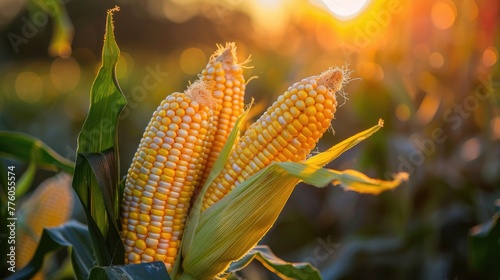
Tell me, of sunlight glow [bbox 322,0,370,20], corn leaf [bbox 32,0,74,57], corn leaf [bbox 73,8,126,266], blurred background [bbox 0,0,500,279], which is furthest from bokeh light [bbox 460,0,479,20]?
corn leaf [bbox 73,8,126,266]

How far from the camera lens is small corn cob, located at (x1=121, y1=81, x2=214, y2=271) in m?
1.61

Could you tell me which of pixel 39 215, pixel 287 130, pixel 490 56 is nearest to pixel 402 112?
pixel 490 56

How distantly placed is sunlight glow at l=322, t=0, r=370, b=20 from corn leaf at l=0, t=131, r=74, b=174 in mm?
2697

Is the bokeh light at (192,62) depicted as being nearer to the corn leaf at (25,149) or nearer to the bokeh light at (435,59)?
the bokeh light at (435,59)

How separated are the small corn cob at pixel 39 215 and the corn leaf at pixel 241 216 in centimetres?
88

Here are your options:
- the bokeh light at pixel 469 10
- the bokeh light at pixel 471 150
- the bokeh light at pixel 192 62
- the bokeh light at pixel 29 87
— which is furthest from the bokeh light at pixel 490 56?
the bokeh light at pixel 29 87

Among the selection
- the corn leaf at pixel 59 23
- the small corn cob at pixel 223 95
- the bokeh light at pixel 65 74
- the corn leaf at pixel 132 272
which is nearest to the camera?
the corn leaf at pixel 132 272

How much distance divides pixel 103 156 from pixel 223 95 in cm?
33

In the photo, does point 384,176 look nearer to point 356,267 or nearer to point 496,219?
point 356,267

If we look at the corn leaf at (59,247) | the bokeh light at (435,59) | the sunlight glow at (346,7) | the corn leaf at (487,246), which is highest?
the sunlight glow at (346,7)

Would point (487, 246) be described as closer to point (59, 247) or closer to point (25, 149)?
point (59, 247)

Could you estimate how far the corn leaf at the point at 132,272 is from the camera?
148cm

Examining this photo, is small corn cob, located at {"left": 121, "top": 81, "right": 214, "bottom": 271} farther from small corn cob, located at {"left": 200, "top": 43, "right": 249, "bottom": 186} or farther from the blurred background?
the blurred background

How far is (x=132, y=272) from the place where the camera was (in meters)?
1.50
